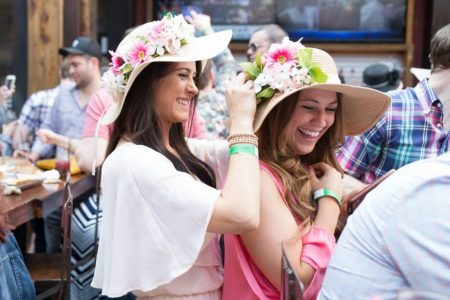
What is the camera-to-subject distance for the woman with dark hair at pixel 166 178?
185 centimetres

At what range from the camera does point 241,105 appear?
6.53ft

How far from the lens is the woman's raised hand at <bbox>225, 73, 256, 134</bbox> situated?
6.40ft

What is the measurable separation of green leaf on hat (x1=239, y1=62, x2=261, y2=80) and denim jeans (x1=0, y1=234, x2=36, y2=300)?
2.67 feet

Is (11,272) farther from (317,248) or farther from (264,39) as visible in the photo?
(264,39)

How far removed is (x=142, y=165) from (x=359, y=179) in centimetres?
123

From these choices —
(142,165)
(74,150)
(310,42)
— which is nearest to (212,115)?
(74,150)

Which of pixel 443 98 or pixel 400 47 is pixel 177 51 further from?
pixel 400 47

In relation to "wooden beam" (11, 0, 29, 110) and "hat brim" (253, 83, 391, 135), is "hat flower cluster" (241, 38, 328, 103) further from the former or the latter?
"wooden beam" (11, 0, 29, 110)

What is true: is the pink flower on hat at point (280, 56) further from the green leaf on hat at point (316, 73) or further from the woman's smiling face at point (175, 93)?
the woman's smiling face at point (175, 93)

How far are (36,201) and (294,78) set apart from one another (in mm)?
1784

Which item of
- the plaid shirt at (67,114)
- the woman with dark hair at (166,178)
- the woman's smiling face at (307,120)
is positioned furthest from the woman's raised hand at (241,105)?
the plaid shirt at (67,114)

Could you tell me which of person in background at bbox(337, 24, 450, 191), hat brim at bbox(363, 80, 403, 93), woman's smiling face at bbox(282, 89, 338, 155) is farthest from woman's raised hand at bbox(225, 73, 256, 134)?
hat brim at bbox(363, 80, 403, 93)

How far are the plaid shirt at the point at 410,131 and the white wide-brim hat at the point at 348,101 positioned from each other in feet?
1.42

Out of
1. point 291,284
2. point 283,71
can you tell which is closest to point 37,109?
point 283,71
